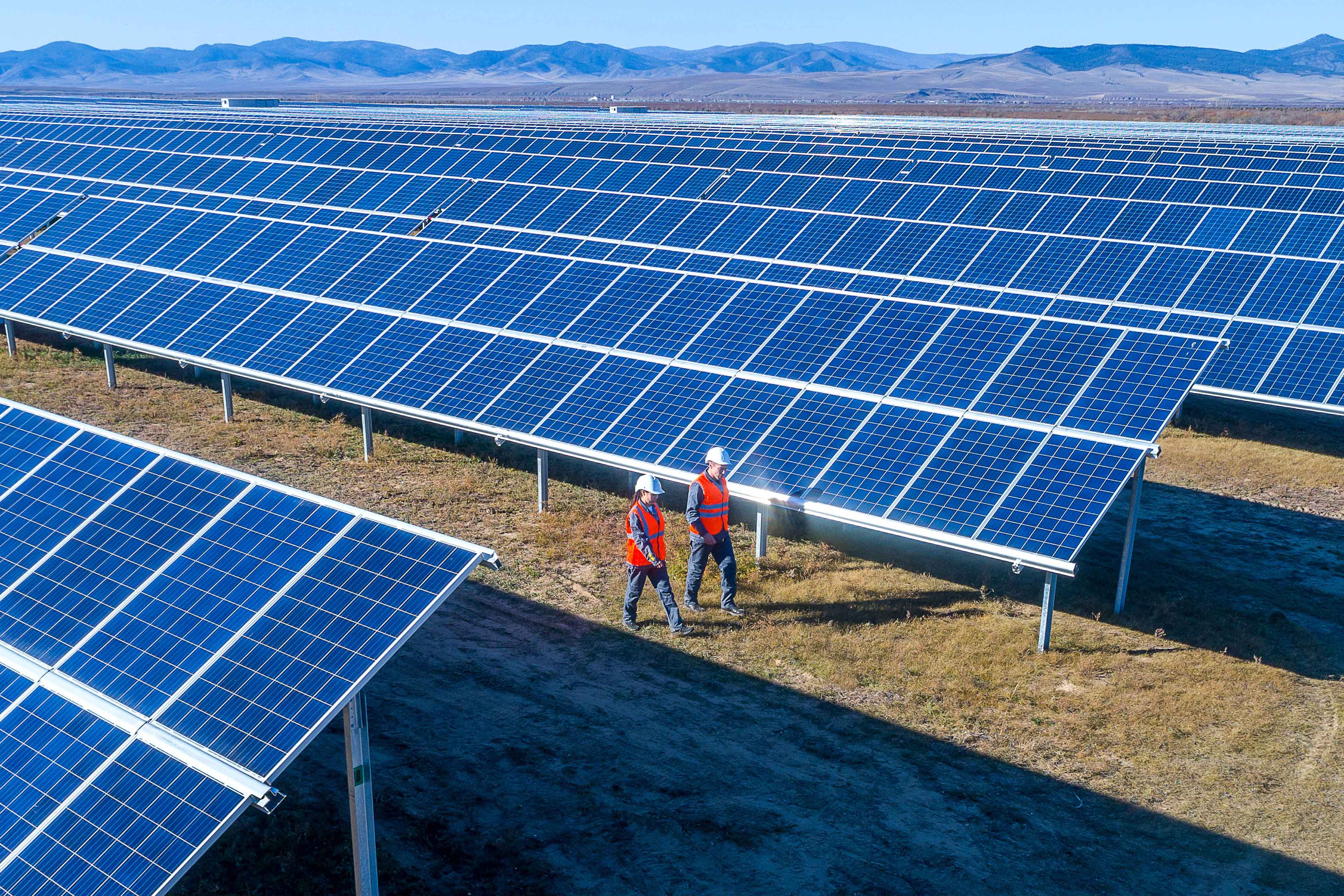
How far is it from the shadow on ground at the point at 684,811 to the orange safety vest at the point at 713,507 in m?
1.83

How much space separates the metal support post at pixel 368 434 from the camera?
62.3 feet

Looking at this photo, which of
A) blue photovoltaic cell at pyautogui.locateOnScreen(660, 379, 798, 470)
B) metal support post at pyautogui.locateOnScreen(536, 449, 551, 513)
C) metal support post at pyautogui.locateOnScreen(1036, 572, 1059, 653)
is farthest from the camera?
metal support post at pyautogui.locateOnScreen(536, 449, 551, 513)

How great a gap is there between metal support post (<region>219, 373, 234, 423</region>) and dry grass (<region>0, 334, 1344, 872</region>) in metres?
0.34

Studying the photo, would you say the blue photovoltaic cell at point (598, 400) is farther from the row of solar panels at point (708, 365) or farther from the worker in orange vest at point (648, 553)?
the worker in orange vest at point (648, 553)

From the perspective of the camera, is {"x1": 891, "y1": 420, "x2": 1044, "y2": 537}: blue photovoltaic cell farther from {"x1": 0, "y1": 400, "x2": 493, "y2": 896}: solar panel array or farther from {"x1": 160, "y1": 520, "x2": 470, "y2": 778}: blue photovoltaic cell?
{"x1": 160, "y1": 520, "x2": 470, "y2": 778}: blue photovoltaic cell

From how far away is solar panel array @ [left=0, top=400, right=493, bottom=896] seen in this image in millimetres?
6855

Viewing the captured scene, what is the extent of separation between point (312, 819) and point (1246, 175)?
75.6ft

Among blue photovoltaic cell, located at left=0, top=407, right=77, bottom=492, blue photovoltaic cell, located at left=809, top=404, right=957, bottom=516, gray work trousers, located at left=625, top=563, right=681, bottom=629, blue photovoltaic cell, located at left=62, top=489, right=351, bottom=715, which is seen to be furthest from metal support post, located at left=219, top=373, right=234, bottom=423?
blue photovoltaic cell, located at left=62, top=489, right=351, bottom=715

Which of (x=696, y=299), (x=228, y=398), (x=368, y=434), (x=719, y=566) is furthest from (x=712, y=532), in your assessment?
(x=228, y=398)

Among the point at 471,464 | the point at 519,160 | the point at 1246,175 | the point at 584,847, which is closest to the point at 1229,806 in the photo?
the point at 584,847

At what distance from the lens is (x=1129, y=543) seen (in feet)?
46.4

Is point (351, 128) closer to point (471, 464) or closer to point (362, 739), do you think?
point (471, 464)

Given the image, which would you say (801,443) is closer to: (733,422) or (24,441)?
(733,422)

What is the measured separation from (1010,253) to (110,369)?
18577 mm
